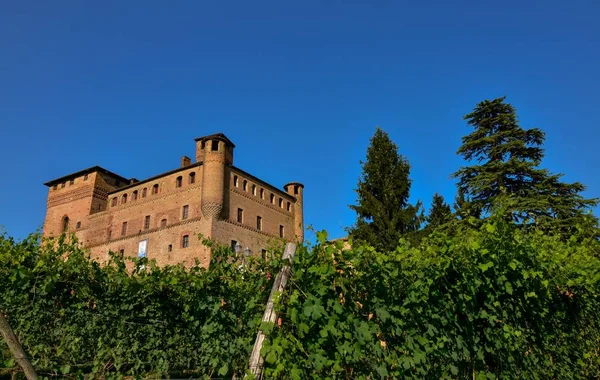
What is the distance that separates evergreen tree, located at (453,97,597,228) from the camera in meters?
17.4

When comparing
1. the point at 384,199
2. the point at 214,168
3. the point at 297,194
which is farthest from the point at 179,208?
the point at 384,199

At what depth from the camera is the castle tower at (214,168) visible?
97.1ft

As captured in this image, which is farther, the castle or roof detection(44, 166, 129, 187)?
roof detection(44, 166, 129, 187)

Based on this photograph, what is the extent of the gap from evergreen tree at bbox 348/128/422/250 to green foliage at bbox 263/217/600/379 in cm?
1155

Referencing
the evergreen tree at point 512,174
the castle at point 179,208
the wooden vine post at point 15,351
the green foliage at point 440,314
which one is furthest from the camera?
the castle at point 179,208

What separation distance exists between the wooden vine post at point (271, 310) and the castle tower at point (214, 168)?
27.2 meters

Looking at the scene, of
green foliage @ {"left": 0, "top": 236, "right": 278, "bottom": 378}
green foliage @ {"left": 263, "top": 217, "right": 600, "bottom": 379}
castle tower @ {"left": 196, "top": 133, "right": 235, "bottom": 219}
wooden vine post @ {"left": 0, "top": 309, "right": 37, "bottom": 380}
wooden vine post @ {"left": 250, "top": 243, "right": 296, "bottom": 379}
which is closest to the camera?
wooden vine post @ {"left": 0, "top": 309, "right": 37, "bottom": 380}

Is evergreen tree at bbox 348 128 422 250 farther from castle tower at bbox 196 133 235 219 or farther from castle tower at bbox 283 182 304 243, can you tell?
castle tower at bbox 283 182 304 243

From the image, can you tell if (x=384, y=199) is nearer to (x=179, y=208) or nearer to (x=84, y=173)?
(x=179, y=208)

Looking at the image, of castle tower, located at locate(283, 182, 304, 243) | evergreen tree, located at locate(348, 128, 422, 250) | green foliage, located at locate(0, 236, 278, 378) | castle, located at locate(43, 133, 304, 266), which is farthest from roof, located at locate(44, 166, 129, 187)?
green foliage, located at locate(0, 236, 278, 378)

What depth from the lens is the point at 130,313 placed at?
13.1 feet

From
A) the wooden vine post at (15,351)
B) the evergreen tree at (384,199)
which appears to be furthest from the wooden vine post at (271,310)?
the evergreen tree at (384,199)

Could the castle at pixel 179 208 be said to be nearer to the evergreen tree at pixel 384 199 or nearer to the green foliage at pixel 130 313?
→ the evergreen tree at pixel 384 199

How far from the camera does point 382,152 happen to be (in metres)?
19.3
